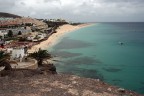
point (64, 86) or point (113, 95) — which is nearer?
point (113, 95)

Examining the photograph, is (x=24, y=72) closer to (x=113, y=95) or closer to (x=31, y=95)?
(x=31, y=95)

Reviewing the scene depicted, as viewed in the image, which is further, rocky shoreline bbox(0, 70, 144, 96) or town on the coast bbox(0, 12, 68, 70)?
town on the coast bbox(0, 12, 68, 70)

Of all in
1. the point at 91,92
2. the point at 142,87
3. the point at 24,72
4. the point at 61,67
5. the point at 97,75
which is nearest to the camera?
the point at 91,92

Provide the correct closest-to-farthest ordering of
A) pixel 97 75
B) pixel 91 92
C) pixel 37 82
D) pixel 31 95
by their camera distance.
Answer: pixel 31 95, pixel 91 92, pixel 37 82, pixel 97 75

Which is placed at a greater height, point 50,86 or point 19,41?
point 50,86

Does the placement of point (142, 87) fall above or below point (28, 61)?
below

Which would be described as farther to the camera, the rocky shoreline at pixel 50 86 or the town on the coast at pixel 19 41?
the town on the coast at pixel 19 41

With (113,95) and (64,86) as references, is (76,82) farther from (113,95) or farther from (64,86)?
(113,95)

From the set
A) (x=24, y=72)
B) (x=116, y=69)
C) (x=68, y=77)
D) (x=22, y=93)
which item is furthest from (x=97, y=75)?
(x=22, y=93)

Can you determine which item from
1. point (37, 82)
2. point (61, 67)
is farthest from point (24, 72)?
point (61, 67)

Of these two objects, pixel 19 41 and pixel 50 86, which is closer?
pixel 50 86
